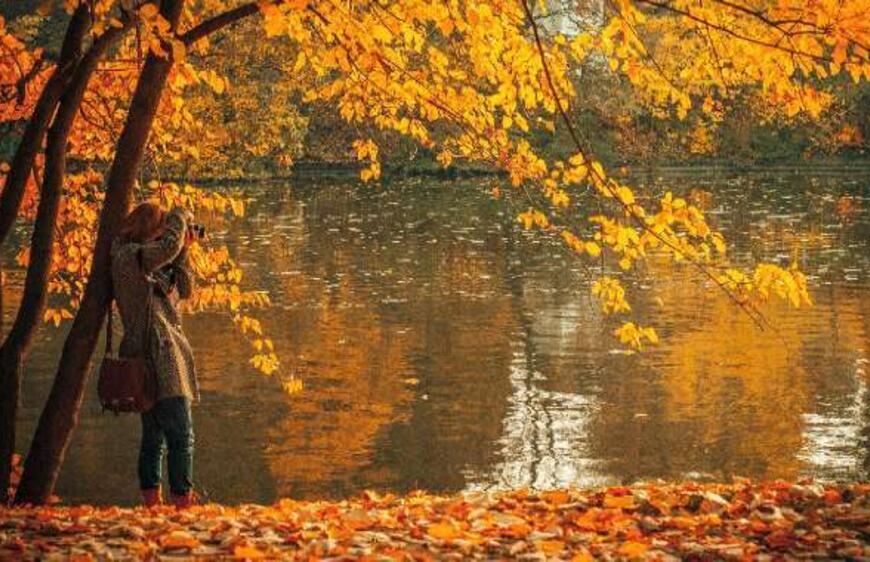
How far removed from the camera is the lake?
1236 cm

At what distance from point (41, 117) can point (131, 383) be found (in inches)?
78.9

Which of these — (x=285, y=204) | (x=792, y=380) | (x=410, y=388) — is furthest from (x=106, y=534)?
(x=285, y=204)

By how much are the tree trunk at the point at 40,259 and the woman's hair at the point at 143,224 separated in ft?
3.33

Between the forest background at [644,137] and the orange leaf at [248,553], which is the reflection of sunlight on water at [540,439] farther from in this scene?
the forest background at [644,137]

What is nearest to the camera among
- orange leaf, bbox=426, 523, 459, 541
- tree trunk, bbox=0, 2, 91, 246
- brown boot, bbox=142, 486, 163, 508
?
orange leaf, bbox=426, 523, 459, 541

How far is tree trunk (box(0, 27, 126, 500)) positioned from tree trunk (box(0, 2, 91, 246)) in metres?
0.13

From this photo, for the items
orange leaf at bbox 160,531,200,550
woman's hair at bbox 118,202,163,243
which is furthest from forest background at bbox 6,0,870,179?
orange leaf at bbox 160,531,200,550

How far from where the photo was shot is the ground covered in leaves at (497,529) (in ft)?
21.4

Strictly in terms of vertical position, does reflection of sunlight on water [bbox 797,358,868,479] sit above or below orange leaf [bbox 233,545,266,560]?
below

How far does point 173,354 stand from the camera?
26.4ft

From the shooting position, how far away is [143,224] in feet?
26.4

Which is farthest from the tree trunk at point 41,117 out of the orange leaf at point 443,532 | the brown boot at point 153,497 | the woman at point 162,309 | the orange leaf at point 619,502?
the orange leaf at point 619,502

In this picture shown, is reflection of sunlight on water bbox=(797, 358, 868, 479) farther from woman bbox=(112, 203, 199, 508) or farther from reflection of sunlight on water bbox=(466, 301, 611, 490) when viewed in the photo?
woman bbox=(112, 203, 199, 508)

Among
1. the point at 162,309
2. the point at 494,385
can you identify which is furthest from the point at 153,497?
the point at 494,385
